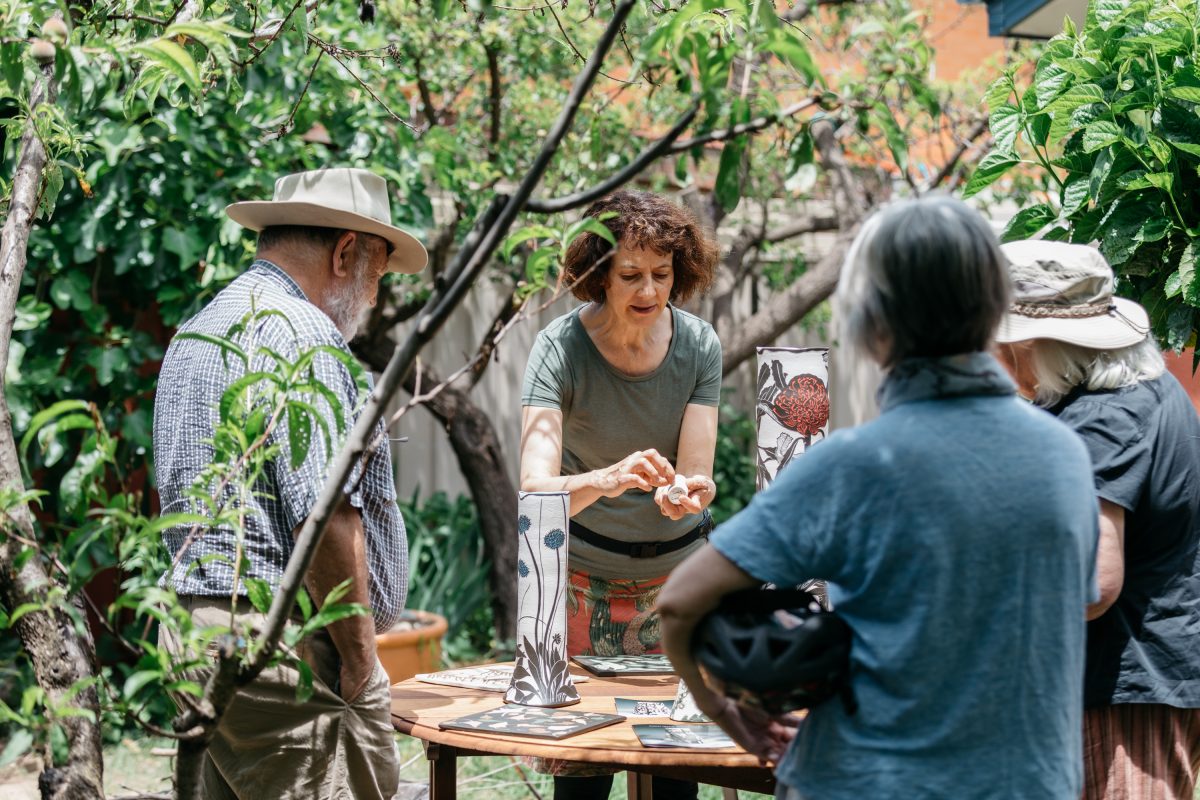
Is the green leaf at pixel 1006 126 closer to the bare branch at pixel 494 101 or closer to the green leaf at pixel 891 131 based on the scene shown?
the green leaf at pixel 891 131

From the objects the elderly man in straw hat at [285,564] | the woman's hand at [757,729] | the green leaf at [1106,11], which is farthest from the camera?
the green leaf at [1106,11]

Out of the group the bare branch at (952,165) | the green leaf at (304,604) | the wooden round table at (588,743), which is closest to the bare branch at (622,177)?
the green leaf at (304,604)

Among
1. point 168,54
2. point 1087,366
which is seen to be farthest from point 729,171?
point 1087,366

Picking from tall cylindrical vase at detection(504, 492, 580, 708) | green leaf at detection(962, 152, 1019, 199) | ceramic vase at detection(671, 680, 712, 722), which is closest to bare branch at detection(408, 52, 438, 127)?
green leaf at detection(962, 152, 1019, 199)

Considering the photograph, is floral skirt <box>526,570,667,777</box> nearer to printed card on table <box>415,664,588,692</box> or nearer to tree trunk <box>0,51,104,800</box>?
printed card on table <box>415,664,588,692</box>

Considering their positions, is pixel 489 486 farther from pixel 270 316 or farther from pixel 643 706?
pixel 270 316

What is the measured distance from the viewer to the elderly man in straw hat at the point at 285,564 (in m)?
1.88

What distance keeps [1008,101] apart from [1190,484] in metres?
1.09

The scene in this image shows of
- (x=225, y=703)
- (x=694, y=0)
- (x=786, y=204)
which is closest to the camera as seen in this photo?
(x=694, y=0)

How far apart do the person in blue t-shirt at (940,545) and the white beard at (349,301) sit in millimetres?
1186

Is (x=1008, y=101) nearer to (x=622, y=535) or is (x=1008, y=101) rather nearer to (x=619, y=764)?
(x=622, y=535)

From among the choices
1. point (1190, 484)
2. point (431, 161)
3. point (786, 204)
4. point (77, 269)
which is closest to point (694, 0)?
point (1190, 484)

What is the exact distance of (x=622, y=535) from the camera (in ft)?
8.71

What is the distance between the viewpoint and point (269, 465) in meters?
1.91
